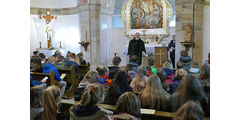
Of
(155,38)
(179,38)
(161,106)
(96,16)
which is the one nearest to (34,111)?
(161,106)

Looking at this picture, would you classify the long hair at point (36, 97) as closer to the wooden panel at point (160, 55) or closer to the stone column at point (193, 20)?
the stone column at point (193, 20)

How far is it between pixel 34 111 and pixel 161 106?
71.0 inches

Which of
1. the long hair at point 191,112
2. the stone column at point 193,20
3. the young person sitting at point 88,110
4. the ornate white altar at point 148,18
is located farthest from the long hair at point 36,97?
the ornate white altar at point 148,18

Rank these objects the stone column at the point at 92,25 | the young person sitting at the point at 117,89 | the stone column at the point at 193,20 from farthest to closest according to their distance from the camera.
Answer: the stone column at the point at 92,25
the stone column at the point at 193,20
the young person sitting at the point at 117,89

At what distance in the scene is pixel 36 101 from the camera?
10.3ft

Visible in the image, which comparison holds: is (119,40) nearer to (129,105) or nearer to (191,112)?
(129,105)

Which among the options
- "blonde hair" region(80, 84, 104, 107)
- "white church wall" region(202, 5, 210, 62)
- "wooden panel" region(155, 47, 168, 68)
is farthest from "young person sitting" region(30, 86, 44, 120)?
"wooden panel" region(155, 47, 168, 68)

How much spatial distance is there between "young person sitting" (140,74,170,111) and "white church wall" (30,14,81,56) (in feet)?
32.8

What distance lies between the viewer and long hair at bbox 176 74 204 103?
10.2ft

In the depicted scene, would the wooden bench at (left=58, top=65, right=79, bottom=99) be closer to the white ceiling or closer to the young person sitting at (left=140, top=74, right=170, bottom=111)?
the young person sitting at (left=140, top=74, right=170, bottom=111)

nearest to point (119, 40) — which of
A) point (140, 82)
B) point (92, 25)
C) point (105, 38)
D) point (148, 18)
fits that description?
point (105, 38)

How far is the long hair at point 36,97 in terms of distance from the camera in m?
3.11

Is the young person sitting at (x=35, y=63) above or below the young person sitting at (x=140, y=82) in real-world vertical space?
above

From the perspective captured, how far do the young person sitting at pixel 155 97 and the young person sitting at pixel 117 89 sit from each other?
471 mm
